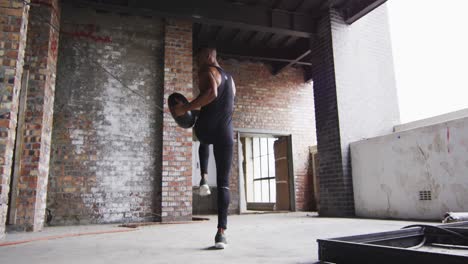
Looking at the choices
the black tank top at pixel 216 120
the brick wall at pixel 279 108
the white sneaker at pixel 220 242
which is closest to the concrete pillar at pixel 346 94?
the brick wall at pixel 279 108

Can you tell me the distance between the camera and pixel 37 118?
15.0ft

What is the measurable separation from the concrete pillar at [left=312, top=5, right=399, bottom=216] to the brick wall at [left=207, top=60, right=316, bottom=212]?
225cm

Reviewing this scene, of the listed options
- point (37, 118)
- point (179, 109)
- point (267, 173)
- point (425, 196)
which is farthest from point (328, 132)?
point (267, 173)

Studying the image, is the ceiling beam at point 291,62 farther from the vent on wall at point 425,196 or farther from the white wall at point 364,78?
the vent on wall at point 425,196

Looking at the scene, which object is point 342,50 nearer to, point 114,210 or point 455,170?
point 455,170

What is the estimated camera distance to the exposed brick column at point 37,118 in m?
4.31

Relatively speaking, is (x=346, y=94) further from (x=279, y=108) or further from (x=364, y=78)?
(x=279, y=108)

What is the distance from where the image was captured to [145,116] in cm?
577

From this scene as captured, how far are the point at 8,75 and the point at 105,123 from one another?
93.0 inches

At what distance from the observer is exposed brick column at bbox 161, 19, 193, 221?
18.2 ft

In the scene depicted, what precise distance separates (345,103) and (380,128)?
0.91m

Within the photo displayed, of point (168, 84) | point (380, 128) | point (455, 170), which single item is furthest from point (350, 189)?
point (168, 84)

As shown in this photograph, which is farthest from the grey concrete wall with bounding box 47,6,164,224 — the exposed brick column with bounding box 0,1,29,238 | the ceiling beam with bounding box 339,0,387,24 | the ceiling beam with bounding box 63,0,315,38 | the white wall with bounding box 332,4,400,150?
the ceiling beam with bounding box 339,0,387,24

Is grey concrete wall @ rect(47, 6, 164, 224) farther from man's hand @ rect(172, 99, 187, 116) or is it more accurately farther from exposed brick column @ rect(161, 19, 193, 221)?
man's hand @ rect(172, 99, 187, 116)
